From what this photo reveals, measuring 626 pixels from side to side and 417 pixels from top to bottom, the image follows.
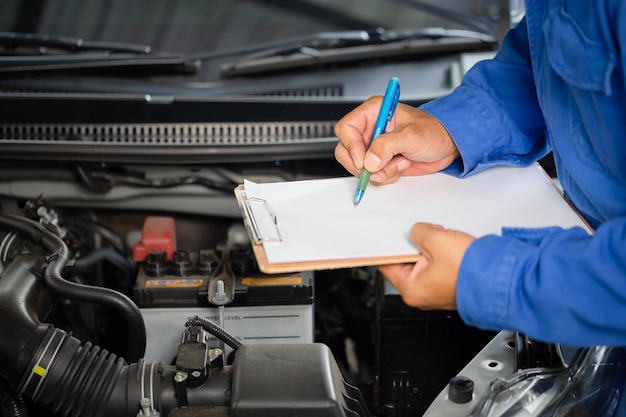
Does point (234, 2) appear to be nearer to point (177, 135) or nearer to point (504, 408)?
point (177, 135)

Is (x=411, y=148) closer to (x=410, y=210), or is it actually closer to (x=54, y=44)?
(x=410, y=210)

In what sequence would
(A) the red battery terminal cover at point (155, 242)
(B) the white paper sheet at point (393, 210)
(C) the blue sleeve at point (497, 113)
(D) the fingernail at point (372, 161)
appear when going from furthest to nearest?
1. (A) the red battery terminal cover at point (155, 242)
2. (C) the blue sleeve at point (497, 113)
3. (D) the fingernail at point (372, 161)
4. (B) the white paper sheet at point (393, 210)

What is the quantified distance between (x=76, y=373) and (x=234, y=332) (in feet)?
1.16

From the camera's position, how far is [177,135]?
166cm

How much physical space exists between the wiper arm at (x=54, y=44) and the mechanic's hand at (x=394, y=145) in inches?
36.7

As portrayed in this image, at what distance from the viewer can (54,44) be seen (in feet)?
6.25

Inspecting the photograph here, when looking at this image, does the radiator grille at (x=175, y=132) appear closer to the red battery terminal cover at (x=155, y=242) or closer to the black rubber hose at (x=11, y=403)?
the red battery terminal cover at (x=155, y=242)

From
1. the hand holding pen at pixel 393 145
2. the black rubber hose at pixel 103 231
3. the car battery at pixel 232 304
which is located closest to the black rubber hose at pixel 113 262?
the black rubber hose at pixel 103 231

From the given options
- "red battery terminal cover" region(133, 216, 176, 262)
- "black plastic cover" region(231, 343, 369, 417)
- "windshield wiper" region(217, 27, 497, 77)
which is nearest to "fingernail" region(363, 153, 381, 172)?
"black plastic cover" region(231, 343, 369, 417)

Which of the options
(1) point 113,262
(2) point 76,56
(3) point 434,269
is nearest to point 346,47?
(2) point 76,56

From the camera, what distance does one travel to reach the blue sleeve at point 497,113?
1.18 m

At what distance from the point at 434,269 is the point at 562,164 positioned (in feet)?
1.15

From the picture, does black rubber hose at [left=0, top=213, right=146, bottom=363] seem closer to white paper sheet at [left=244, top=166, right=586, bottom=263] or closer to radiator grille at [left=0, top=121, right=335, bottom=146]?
white paper sheet at [left=244, top=166, right=586, bottom=263]

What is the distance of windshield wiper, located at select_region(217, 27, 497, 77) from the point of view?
189 cm
